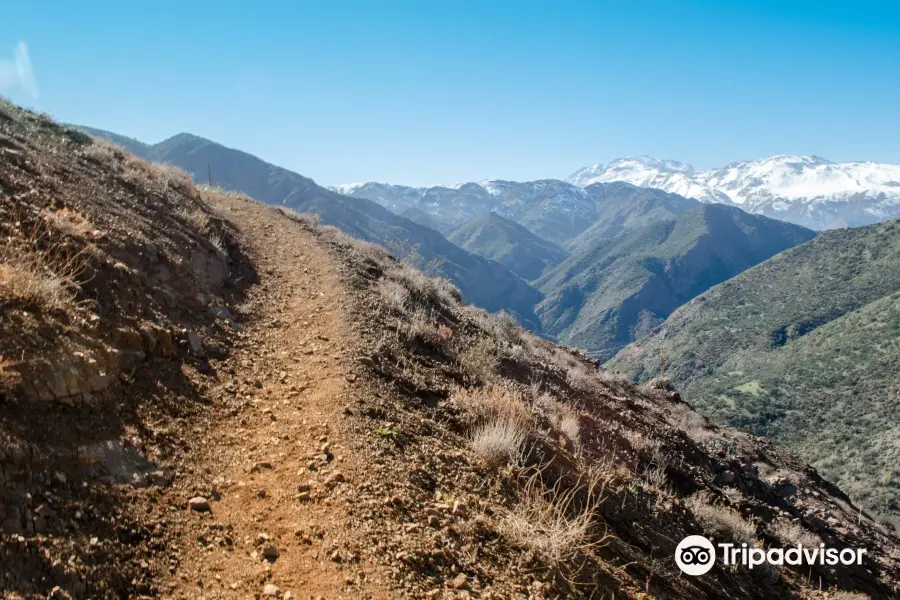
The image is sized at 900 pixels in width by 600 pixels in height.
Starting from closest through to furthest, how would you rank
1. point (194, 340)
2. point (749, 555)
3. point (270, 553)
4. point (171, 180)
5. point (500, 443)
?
point (270, 553) < point (500, 443) < point (194, 340) < point (749, 555) < point (171, 180)

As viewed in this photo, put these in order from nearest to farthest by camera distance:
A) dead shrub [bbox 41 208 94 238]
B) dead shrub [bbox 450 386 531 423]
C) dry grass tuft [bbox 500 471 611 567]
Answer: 1. dry grass tuft [bbox 500 471 611 567]
2. dead shrub [bbox 450 386 531 423]
3. dead shrub [bbox 41 208 94 238]

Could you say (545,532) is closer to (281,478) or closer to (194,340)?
(281,478)

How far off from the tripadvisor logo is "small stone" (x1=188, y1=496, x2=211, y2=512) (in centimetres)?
476

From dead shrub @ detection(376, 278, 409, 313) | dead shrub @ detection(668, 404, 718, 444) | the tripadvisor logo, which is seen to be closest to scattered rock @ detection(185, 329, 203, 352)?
dead shrub @ detection(376, 278, 409, 313)

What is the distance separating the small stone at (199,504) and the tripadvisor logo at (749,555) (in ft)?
15.6

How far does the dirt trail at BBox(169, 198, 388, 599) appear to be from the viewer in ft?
10.4

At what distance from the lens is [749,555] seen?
6.98 m

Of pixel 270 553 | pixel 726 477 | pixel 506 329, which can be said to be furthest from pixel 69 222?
pixel 726 477

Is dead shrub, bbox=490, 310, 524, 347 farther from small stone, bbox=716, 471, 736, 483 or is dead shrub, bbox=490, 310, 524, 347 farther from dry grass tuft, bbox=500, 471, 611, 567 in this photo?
dry grass tuft, bbox=500, 471, 611, 567

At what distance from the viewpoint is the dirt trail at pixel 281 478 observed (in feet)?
10.4

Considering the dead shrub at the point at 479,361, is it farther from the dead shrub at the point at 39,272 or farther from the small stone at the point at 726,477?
the small stone at the point at 726,477

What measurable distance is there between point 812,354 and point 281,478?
278ft

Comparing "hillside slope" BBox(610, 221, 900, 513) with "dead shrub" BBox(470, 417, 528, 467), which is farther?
"hillside slope" BBox(610, 221, 900, 513)

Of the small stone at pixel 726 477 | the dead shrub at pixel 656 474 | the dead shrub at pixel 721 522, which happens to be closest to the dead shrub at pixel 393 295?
the dead shrub at pixel 656 474
